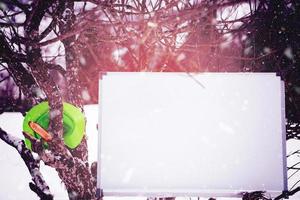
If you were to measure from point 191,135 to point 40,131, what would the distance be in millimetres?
1345

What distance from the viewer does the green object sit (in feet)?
8.54

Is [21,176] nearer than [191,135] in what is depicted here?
No

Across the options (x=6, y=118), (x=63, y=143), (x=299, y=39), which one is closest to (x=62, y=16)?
(x=63, y=143)

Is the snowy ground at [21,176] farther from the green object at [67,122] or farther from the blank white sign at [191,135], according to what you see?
the green object at [67,122]

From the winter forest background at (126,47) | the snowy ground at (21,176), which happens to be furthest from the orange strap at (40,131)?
the snowy ground at (21,176)

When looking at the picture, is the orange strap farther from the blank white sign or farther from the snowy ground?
the snowy ground

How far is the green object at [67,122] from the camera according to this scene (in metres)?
2.60

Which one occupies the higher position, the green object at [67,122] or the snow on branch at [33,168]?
the green object at [67,122]

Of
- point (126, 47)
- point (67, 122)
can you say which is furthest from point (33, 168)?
point (126, 47)

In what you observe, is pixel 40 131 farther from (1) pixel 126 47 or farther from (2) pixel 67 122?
A: (1) pixel 126 47

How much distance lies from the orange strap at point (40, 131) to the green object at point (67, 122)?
13 cm

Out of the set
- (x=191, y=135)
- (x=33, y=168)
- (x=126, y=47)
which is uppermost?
(x=126, y=47)

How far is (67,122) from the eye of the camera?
271cm

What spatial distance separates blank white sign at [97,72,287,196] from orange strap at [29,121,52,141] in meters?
0.49
